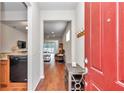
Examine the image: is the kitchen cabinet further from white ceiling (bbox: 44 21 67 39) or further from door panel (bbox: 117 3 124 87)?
door panel (bbox: 117 3 124 87)

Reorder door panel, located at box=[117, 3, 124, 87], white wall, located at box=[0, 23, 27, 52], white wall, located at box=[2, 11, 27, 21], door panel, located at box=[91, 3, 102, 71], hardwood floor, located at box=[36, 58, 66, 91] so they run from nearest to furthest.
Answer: door panel, located at box=[117, 3, 124, 87], door panel, located at box=[91, 3, 102, 71], hardwood floor, located at box=[36, 58, 66, 91], white wall, located at box=[2, 11, 27, 21], white wall, located at box=[0, 23, 27, 52]

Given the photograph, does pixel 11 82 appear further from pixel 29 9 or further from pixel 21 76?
pixel 29 9

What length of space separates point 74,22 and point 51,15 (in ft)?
2.59


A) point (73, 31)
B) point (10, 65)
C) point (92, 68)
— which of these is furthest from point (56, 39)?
point (92, 68)

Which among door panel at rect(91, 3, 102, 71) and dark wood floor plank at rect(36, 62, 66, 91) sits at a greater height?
door panel at rect(91, 3, 102, 71)

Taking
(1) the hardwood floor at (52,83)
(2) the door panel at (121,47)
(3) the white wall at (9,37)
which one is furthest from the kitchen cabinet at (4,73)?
(2) the door panel at (121,47)

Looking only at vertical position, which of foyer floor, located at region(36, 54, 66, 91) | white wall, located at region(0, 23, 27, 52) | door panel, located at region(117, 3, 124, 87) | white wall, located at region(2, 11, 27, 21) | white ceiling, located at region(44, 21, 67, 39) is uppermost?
white ceiling, located at region(44, 21, 67, 39)

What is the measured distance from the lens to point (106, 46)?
3.82 feet

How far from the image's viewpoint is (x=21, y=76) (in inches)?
179

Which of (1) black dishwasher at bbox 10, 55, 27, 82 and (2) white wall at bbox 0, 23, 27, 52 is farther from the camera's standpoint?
(2) white wall at bbox 0, 23, 27, 52

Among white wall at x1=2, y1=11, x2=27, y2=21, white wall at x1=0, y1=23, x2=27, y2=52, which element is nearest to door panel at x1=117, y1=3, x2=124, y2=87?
white wall at x1=2, y1=11, x2=27, y2=21

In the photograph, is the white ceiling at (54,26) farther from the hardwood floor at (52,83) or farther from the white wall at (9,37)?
the hardwood floor at (52,83)

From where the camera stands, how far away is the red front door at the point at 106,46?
96 cm

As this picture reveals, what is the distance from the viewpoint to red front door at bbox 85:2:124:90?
96 cm
